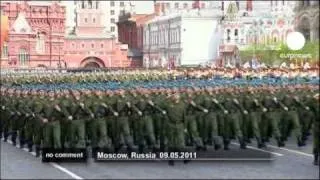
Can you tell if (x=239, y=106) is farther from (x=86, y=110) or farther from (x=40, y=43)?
(x=40, y=43)

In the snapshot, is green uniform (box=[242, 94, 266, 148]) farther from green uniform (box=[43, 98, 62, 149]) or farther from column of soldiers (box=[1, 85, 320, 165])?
green uniform (box=[43, 98, 62, 149])

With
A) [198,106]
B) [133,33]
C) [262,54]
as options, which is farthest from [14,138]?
[133,33]

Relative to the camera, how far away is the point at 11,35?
3238 inches

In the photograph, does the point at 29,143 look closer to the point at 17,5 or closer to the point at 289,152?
the point at 289,152

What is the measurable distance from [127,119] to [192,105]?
4.31ft

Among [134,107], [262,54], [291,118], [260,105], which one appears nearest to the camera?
[134,107]

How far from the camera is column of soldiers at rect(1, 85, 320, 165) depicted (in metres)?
16.7

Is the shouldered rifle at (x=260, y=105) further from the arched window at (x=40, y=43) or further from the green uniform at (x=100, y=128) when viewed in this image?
the arched window at (x=40, y=43)

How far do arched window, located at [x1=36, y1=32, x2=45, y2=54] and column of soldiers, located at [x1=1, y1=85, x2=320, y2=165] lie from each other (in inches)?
2582

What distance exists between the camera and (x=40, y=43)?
279ft

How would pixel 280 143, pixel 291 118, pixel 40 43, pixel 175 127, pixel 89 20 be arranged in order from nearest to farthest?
1. pixel 175 127
2. pixel 291 118
3. pixel 280 143
4. pixel 40 43
5. pixel 89 20

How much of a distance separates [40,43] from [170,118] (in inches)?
2751

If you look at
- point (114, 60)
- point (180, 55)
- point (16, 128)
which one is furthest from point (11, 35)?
point (16, 128)
